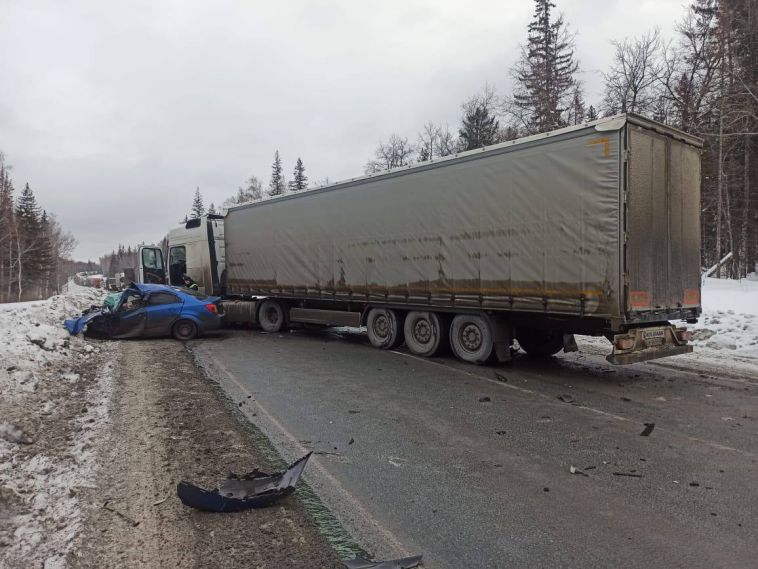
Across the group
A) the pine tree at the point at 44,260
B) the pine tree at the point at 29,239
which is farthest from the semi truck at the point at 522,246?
the pine tree at the point at 44,260

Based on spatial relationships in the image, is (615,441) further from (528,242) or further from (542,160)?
(542,160)

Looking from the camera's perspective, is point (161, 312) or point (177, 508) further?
point (161, 312)

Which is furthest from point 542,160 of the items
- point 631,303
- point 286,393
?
point 286,393

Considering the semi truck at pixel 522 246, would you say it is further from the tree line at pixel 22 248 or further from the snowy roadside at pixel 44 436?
the tree line at pixel 22 248

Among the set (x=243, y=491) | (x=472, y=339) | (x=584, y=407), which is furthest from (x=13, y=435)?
(x=472, y=339)

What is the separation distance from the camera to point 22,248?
57.9m

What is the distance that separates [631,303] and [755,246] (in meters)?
32.1

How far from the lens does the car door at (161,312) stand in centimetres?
1231

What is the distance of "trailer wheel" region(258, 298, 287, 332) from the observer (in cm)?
1436

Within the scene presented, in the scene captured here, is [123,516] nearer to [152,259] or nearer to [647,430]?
[647,430]

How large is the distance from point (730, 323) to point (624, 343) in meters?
5.71

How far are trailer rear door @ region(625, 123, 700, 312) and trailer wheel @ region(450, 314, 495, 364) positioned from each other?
256cm

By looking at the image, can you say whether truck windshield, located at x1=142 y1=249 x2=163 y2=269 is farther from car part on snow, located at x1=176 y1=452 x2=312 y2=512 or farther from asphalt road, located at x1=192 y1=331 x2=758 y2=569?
car part on snow, located at x1=176 y1=452 x2=312 y2=512

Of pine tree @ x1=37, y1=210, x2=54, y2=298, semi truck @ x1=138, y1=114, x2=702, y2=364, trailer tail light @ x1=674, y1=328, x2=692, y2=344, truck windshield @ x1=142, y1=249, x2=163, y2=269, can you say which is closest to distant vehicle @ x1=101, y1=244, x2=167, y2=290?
truck windshield @ x1=142, y1=249, x2=163, y2=269
